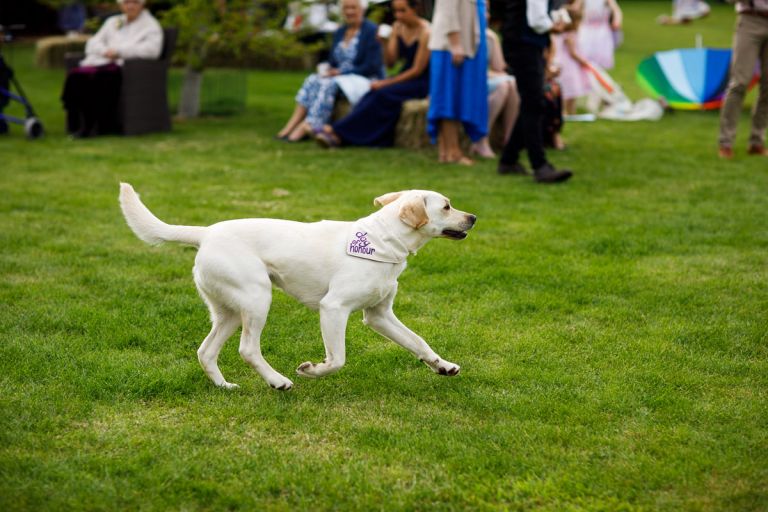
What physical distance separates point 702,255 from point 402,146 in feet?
18.0

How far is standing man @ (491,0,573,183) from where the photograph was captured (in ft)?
26.6

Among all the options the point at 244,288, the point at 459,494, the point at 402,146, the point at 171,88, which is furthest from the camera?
the point at 171,88

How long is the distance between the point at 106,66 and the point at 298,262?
873cm

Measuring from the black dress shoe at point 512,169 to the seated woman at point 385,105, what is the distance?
2.27 metres

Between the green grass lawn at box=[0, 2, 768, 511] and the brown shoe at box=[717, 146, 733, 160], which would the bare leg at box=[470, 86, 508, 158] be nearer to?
the green grass lawn at box=[0, 2, 768, 511]

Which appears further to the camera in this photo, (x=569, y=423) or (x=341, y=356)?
(x=341, y=356)

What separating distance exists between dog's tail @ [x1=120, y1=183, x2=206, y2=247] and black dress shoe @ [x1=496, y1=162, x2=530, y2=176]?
586 cm

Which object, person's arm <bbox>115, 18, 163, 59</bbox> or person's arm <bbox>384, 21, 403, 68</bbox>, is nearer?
person's arm <bbox>384, 21, 403, 68</bbox>

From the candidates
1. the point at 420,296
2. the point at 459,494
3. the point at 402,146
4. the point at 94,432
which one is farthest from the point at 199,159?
the point at 459,494

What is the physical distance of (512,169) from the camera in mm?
9500

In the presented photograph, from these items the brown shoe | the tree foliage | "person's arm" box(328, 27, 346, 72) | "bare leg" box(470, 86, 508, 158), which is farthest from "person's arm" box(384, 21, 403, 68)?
the brown shoe

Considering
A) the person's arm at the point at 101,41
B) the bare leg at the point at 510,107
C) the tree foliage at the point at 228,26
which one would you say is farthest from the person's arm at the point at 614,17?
the person's arm at the point at 101,41

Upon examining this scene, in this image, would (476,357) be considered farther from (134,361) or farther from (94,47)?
(94,47)

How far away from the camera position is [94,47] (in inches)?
470
